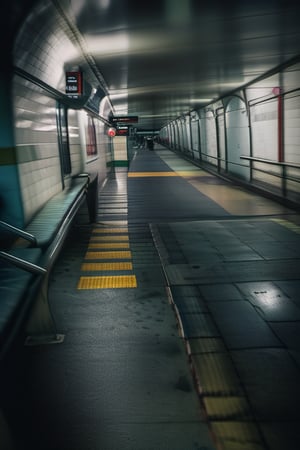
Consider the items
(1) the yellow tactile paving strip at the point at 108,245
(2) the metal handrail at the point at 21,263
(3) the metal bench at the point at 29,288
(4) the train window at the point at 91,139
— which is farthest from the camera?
(4) the train window at the point at 91,139

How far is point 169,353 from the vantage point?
3.26 metres

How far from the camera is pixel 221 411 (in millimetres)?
2463

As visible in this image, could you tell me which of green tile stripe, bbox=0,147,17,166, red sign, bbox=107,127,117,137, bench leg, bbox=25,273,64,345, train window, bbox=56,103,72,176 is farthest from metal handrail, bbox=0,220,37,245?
red sign, bbox=107,127,117,137

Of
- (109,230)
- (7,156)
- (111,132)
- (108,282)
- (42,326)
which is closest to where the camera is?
(42,326)

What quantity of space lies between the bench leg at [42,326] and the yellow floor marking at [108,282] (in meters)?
1.31

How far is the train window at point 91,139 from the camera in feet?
41.1

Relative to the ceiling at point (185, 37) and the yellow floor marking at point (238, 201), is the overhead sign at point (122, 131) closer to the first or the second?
the yellow floor marking at point (238, 201)

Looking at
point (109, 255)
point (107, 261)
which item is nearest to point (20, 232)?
point (107, 261)

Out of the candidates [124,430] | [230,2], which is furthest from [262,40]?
[124,430]

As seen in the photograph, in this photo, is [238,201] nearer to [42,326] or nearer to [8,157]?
[8,157]

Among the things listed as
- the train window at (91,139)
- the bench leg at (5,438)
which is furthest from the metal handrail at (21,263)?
the train window at (91,139)

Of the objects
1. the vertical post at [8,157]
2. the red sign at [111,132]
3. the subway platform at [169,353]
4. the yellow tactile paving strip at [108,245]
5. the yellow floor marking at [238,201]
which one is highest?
the red sign at [111,132]

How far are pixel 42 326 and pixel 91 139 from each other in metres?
10.6

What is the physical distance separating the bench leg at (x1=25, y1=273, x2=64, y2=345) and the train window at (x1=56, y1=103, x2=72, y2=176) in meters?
5.31
